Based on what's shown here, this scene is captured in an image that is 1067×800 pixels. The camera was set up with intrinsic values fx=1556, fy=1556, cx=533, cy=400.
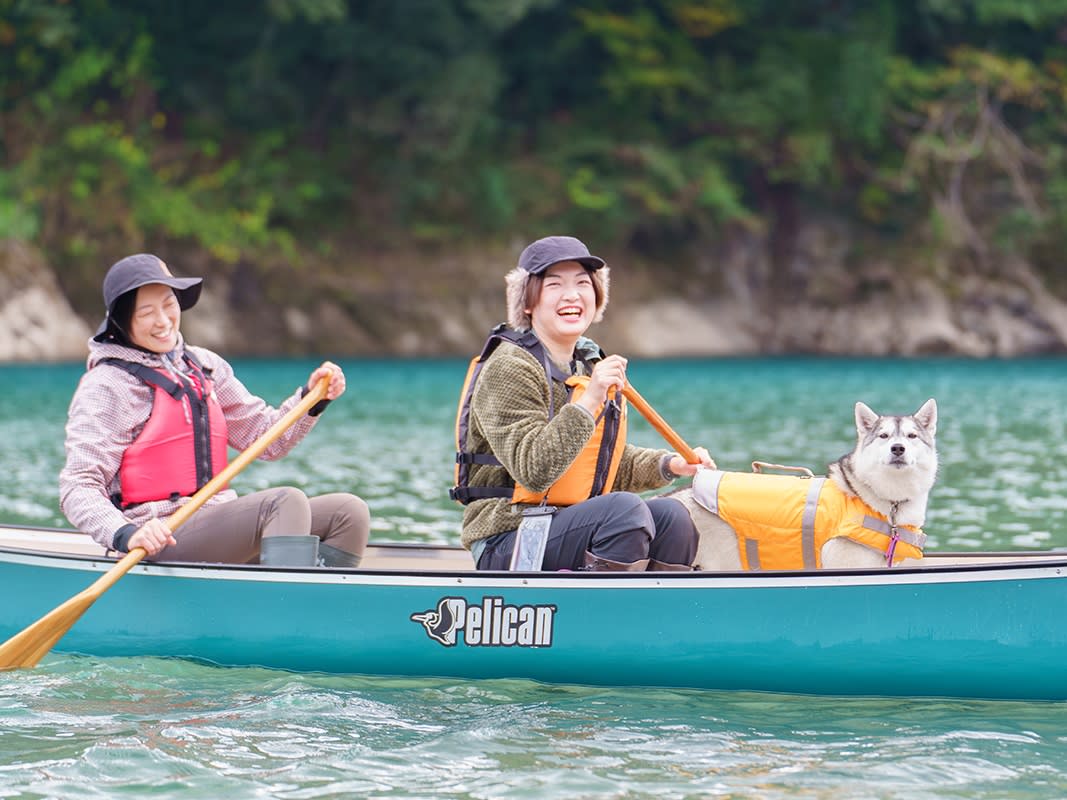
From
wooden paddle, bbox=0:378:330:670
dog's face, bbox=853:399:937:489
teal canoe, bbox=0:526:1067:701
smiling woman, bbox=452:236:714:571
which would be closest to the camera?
smiling woman, bbox=452:236:714:571

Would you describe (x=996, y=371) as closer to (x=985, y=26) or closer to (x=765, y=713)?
(x=985, y=26)

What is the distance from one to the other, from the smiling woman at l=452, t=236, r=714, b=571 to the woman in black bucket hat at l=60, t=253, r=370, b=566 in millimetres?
768

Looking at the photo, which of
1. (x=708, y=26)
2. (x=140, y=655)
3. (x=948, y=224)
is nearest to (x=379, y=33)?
(x=708, y=26)

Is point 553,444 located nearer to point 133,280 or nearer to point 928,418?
point 928,418

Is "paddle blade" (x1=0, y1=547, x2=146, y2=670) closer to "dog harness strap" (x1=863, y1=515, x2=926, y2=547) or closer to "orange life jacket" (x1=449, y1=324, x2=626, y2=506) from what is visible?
"orange life jacket" (x1=449, y1=324, x2=626, y2=506)

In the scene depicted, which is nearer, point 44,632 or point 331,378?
point 44,632

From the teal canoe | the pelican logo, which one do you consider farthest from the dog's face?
the pelican logo

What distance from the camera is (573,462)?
17.1ft

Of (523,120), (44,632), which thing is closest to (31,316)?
(523,120)

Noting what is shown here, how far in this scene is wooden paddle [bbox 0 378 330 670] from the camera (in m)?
5.64

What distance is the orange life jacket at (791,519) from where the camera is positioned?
5.57 metres

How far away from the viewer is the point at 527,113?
33.1m

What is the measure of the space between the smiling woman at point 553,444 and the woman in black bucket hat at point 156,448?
77 cm

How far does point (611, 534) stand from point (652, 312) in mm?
25982
